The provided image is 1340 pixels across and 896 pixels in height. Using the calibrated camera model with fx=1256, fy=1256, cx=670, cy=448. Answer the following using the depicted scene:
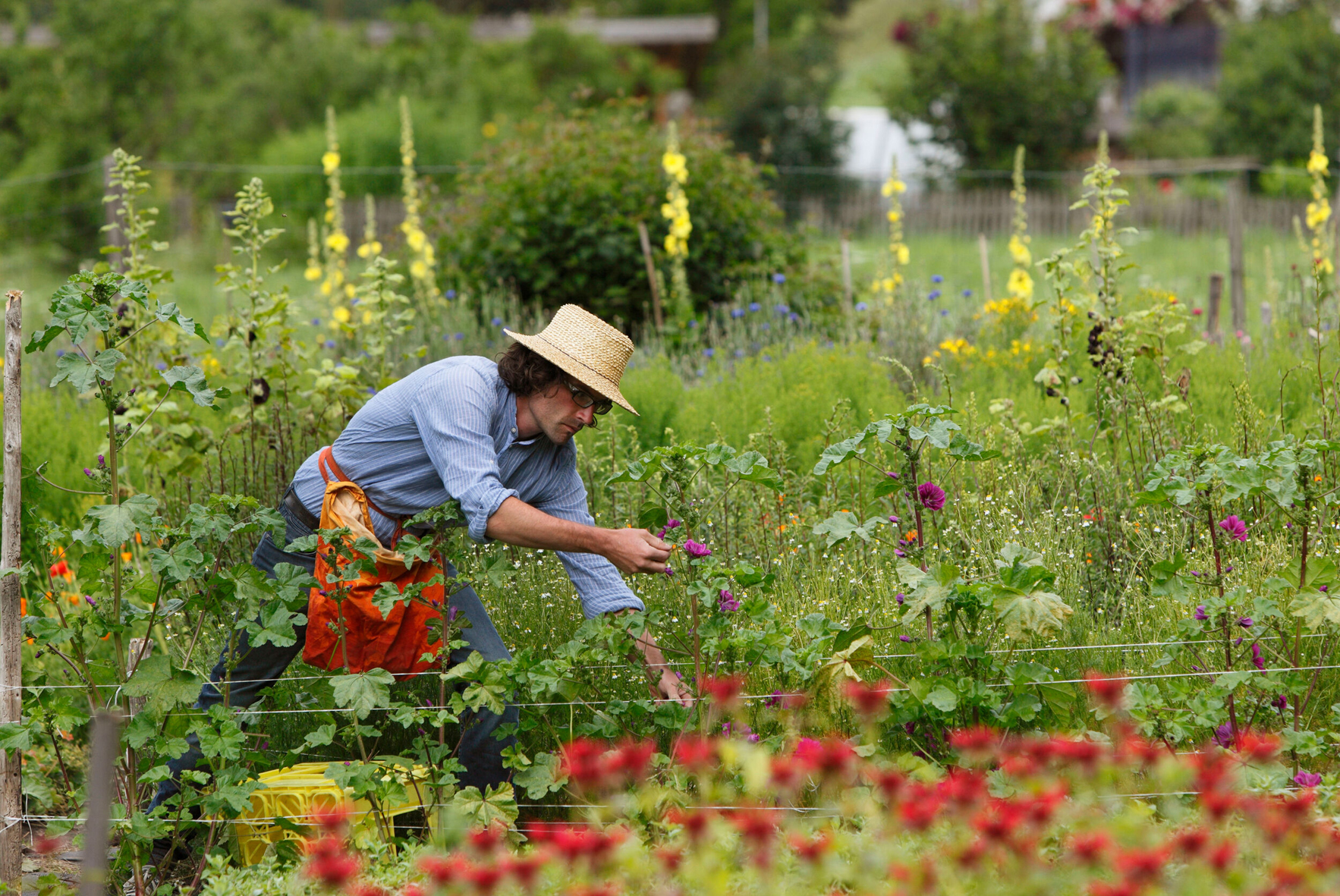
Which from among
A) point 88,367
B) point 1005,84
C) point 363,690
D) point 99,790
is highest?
point 1005,84

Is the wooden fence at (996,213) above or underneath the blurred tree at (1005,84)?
underneath

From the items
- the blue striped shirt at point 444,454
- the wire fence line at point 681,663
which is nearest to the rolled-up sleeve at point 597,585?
the blue striped shirt at point 444,454

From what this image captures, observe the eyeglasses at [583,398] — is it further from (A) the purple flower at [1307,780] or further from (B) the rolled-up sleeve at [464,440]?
(A) the purple flower at [1307,780]

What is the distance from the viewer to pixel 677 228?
685cm

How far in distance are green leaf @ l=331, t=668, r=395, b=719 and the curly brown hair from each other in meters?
0.77

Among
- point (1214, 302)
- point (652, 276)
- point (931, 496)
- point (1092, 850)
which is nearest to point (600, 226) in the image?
point (652, 276)

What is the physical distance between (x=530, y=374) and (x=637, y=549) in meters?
0.60

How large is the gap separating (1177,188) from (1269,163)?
4.01ft

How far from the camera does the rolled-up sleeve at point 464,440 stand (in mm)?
2873

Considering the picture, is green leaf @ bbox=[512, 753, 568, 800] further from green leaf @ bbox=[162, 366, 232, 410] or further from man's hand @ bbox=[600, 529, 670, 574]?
green leaf @ bbox=[162, 366, 232, 410]

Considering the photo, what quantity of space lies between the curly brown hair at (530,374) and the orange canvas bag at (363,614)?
47 cm

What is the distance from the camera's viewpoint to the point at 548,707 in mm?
3271

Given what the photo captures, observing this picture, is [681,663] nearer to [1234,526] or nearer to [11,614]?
[1234,526]

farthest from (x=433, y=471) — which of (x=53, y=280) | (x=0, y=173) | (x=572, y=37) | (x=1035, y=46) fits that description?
(x=572, y=37)
